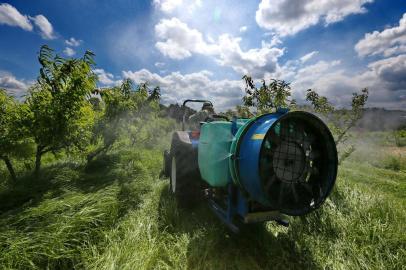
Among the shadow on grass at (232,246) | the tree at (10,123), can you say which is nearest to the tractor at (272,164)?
the shadow on grass at (232,246)

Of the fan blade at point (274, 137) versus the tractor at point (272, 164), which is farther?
the fan blade at point (274, 137)

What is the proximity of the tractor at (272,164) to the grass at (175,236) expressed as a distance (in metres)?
0.44

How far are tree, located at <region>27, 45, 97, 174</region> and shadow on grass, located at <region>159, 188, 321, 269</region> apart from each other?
7.38 feet

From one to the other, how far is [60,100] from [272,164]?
3435mm

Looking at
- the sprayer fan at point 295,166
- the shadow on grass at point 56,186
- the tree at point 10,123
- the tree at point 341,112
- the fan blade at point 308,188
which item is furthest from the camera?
the tree at point 341,112

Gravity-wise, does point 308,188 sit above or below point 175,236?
above

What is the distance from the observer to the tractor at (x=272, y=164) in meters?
2.23

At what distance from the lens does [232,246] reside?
110 inches

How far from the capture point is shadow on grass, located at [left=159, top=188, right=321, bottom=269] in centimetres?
251

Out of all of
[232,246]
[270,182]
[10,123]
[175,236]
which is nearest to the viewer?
[270,182]

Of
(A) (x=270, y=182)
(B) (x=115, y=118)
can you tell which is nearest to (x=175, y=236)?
(A) (x=270, y=182)

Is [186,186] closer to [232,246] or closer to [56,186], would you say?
[232,246]

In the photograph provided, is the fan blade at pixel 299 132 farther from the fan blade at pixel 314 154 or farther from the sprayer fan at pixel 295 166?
the fan blade at pixel 314 154

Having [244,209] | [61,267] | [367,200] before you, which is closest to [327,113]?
[367,200]
